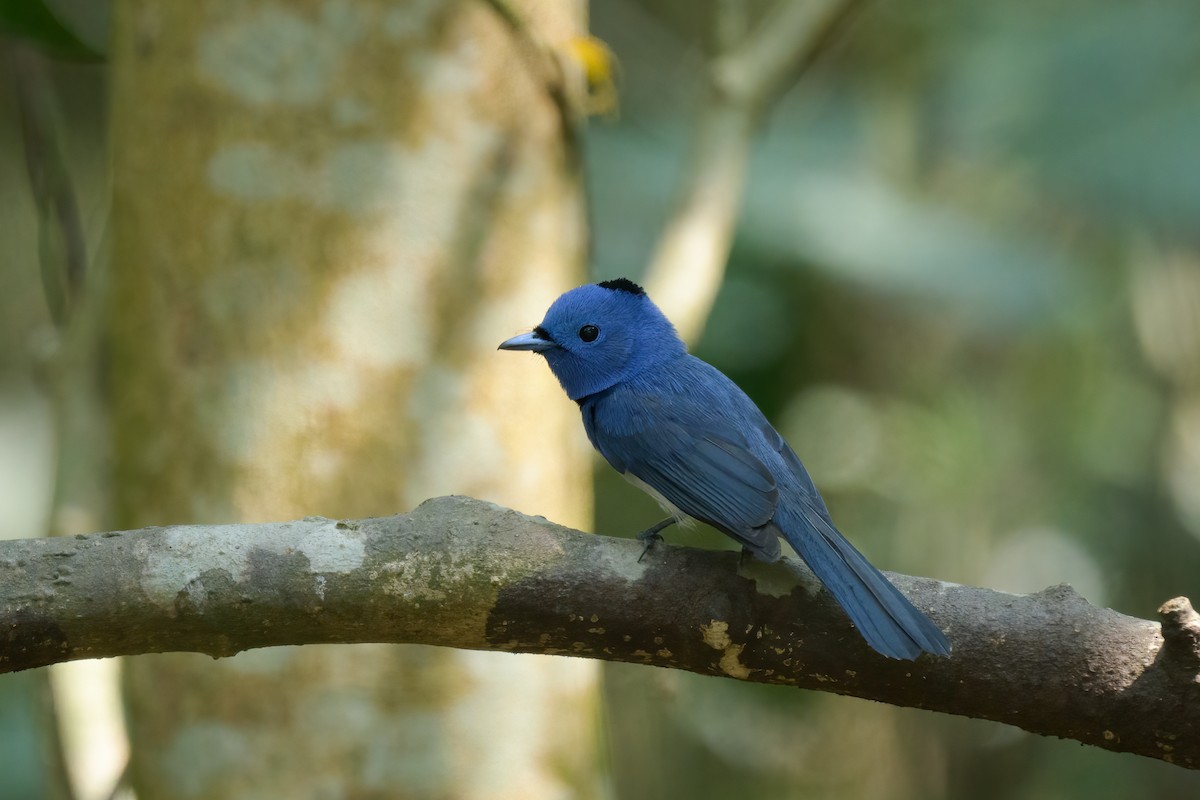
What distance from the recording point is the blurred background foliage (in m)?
5.72

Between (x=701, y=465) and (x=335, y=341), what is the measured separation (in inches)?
37.9

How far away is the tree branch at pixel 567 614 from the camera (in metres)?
1.98

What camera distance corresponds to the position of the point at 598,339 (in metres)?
3.12

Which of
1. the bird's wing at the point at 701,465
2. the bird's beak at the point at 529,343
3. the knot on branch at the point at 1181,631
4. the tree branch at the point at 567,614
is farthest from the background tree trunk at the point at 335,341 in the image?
the knot on branch at the point at 1181,631

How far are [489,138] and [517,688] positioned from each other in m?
1.40

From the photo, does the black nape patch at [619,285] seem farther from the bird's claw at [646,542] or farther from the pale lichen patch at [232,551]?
the pale lichen patch at [232,551]

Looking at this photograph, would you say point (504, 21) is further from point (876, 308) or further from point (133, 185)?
point (876, 308)

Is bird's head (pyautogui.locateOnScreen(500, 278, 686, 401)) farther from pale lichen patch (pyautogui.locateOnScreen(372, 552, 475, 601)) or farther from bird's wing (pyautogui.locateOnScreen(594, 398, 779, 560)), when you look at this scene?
pale lichen patch (pyautogui.locateOnScreen(372, 552, 475, 601))

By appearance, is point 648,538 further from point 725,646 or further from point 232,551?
point 232,551

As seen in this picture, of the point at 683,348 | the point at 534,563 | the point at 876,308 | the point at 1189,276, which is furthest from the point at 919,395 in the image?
the point at 534,563

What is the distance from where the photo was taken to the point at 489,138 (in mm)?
3256

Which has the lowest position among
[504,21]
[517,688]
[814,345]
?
[517,688]

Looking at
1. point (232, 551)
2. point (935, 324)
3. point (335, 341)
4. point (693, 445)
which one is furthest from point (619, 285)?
point (935, 324)

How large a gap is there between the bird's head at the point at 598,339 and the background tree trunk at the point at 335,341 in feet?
0.59
